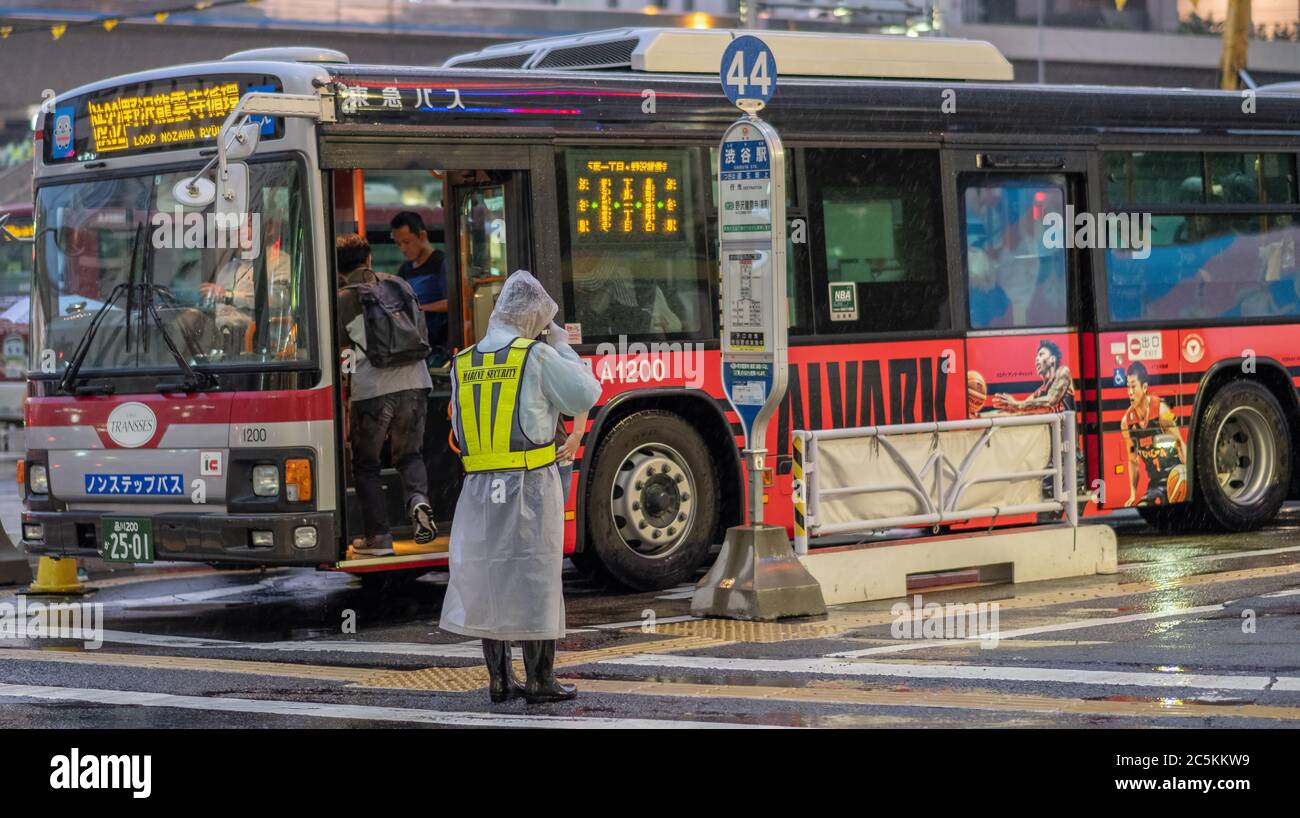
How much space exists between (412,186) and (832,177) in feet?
49.0

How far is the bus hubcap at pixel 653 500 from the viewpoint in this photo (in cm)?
1223

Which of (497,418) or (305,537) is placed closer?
(497,418)

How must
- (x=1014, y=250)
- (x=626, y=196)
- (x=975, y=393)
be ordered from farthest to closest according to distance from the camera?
(x=1014, y=250)
(x=975, y=393)
(x=626, y=196)

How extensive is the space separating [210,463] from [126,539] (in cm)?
73

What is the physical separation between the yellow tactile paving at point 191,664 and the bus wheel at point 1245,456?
24.6 ft

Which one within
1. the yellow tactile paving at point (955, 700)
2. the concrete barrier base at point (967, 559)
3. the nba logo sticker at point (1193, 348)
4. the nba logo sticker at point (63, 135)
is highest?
the nba logo sticker at point (63, 135)

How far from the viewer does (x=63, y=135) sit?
39.7 feet

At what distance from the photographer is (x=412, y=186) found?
27.2 meters

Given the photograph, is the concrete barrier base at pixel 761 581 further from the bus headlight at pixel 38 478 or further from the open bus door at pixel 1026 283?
the bus headlight at pixel 38 478

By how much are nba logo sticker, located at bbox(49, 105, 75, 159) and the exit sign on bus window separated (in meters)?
4.74

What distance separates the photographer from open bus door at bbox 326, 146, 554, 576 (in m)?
11.3

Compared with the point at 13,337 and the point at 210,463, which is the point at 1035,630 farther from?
the point at 13,337

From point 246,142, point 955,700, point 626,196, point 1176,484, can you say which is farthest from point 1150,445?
point 246,142

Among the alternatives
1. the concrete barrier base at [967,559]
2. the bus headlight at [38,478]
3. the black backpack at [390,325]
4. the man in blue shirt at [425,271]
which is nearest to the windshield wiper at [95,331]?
the bus headlight at [38,478]
